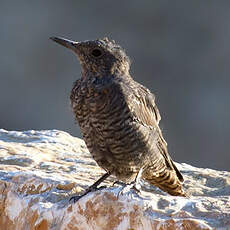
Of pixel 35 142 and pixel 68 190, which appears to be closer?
pixel 68 190

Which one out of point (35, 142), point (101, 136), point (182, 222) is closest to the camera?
point (182, 222)

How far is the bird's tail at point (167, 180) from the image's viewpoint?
488 centimetres

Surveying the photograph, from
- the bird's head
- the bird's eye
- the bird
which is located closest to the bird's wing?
the bird

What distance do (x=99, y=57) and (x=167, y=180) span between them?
1.10m

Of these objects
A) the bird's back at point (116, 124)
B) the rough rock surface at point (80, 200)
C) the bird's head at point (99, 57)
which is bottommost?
the rough rock surface at point (80, 200)

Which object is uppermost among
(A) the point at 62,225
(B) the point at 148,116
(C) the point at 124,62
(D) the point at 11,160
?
(C) the point at 124,62

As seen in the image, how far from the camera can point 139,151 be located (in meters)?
4.56

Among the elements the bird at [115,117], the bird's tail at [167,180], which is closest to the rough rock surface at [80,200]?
the bird's tail at [167,180]

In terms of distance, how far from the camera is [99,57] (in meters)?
4.70

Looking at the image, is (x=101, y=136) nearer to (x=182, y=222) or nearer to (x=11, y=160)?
(x=11, y=160)

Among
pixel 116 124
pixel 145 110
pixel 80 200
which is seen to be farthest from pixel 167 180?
pixel 80 200

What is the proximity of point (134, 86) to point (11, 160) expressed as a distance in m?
1.13

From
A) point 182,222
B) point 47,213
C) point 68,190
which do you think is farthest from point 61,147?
point 182,222

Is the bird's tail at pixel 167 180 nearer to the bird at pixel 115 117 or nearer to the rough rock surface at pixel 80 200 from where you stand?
the bird at pixel 115 117
